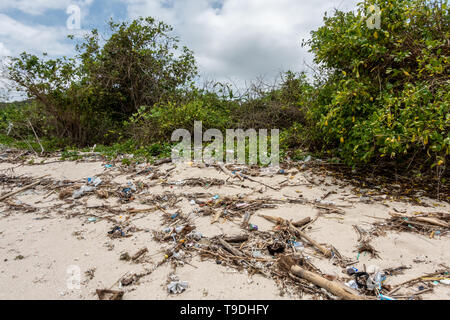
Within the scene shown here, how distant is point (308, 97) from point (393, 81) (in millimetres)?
1274

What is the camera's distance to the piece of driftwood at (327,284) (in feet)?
5.23

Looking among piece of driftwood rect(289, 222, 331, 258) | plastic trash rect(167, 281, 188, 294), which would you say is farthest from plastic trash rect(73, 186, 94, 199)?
piece of driftwood rect(289, 222, 331, 258)

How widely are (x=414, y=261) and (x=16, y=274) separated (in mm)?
3139

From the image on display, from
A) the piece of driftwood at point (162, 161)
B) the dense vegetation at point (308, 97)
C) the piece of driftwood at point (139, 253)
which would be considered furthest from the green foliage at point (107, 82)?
the piece of driftwood at point (139, 253)

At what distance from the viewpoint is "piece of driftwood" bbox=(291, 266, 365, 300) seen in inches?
62.8

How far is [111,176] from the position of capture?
4508 millimetres

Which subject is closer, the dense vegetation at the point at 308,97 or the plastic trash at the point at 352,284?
the plastic trash at the point at 352,284

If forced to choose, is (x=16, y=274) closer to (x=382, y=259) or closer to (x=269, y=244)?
(x=269, y=244)

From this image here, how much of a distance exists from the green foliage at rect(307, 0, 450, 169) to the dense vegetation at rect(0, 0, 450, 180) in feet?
0.04

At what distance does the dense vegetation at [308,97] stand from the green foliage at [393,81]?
13mm

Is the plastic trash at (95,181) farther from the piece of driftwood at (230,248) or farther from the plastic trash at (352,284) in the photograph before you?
the plastic trash at (352,284)

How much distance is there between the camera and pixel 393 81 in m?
3.60
